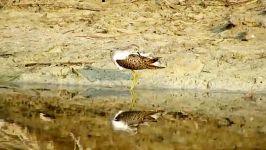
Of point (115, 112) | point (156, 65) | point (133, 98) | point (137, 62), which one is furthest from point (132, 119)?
point (156, 65)

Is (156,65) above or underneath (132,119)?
above

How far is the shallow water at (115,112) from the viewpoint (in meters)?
8.77

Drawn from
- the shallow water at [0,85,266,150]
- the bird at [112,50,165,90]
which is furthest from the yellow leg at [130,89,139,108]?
the bird at [112,50,165,90]

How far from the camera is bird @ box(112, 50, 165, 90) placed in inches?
487

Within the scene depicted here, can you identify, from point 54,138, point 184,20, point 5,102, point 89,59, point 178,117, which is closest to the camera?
point 54,138

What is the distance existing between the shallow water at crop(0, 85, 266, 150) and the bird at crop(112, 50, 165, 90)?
456 millimetres

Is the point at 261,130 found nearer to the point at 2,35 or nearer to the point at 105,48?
the point at 105,48

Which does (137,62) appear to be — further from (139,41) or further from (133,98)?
(139,41)

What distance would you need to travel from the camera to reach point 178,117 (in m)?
10.3

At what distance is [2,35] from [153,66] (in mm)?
3896

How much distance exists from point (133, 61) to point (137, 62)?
76 mm

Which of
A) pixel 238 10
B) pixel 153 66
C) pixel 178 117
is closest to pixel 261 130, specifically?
pixel 178 117

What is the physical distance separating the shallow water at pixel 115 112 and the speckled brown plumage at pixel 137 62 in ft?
1.53

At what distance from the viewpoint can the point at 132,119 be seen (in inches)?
396
